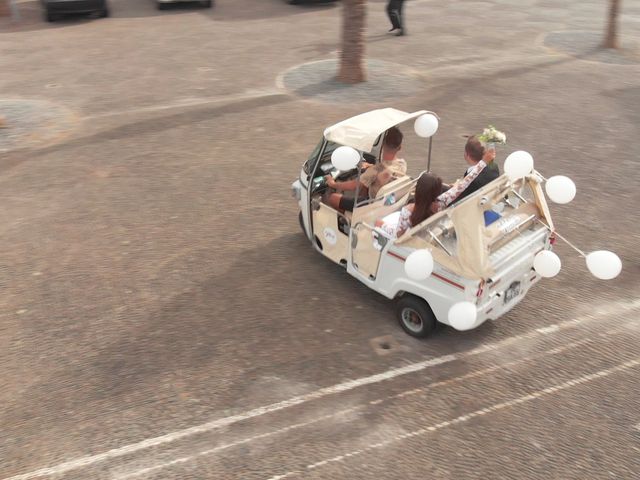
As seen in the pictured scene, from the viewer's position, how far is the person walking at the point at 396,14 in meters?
16.4

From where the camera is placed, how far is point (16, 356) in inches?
233

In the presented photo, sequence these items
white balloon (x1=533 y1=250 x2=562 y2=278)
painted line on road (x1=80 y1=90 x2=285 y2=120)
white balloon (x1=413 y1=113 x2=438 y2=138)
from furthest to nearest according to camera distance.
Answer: painted line on road (x1=80 y1=90 x2=285 y2=120) → white balloon (x1=413 y1=113 x2=438 y2=138) → white balloon (x1=533 y1=250 x2=562 y2=278)

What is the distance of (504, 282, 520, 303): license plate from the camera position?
594 cm

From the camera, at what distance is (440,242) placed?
5711 mm

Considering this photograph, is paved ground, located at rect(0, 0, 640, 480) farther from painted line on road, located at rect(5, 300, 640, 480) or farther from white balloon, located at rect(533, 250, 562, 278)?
white balloon, located at rect(533, 250, 562, 278)

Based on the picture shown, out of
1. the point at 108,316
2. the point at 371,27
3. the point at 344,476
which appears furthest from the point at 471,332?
the point at 371,27

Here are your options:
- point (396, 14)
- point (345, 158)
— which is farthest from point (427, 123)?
point (396, 14)

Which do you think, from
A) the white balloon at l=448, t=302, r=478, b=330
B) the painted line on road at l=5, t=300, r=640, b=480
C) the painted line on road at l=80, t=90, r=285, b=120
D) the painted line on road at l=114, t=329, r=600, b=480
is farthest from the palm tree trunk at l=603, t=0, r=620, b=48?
the white balloon at l=448, t=302, r=478, b=330

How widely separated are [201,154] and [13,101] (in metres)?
5.15

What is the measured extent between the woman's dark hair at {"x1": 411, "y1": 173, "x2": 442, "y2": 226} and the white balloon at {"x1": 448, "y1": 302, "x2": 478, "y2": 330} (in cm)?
109

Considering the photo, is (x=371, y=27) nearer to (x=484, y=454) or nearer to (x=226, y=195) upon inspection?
(x=226, y=195)

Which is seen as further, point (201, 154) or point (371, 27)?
point (371, 27)

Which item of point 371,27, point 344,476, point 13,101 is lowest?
point 344,476

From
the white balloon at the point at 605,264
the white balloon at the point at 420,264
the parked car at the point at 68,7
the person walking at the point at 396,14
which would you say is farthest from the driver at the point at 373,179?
the parked car at the point at 68,7
